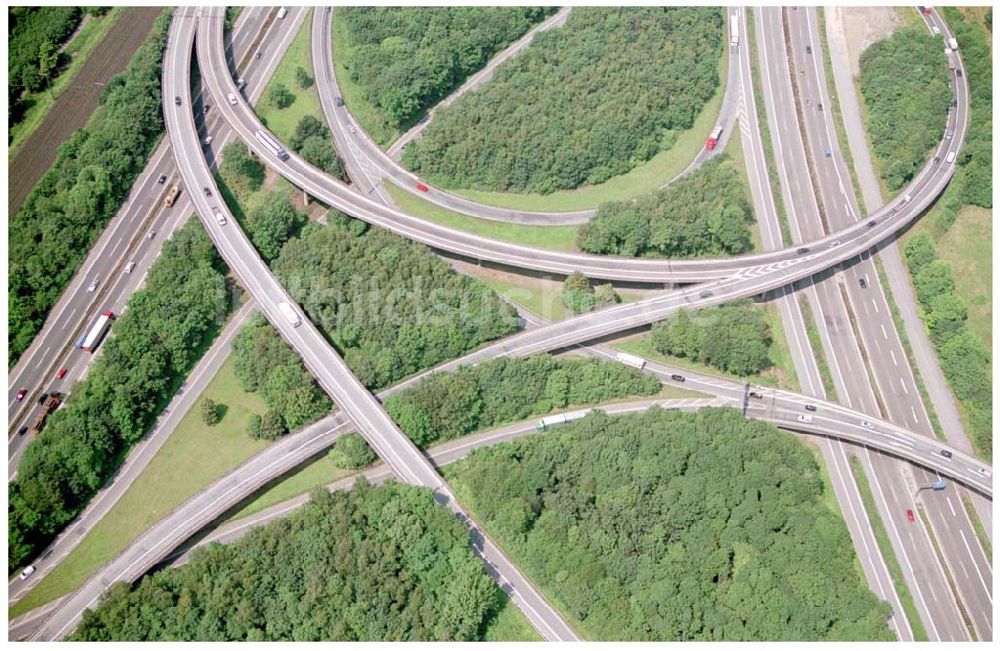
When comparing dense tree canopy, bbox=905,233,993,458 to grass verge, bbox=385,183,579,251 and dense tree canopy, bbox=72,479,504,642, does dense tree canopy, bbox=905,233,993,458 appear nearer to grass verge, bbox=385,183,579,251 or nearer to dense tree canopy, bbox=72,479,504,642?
grass verge, bbox=385,183,579,251

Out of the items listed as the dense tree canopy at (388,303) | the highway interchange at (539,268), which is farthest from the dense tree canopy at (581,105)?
the dense tree canopy at (388,303)

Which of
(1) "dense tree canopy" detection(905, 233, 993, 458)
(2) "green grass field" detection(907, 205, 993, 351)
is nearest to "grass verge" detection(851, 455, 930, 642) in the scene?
(1) "dense tree canopy" detection(905, 233, 993, 458)

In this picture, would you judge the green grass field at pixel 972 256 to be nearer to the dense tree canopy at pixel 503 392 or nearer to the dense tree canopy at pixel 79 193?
the dense tree canopy at pixel 503 392

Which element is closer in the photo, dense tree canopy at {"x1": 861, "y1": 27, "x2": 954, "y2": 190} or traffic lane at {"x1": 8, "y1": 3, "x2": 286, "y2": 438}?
traffic lane at {"x1": 8, "y1": 3, "x2": 286, "y2": 438}

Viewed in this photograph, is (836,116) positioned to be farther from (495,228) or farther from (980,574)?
(980,574)

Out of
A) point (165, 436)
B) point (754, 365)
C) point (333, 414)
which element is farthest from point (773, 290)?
point (165, 436)

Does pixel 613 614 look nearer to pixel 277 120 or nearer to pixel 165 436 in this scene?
pixel 165 436

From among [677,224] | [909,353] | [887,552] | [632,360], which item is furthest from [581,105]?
[887,552]
